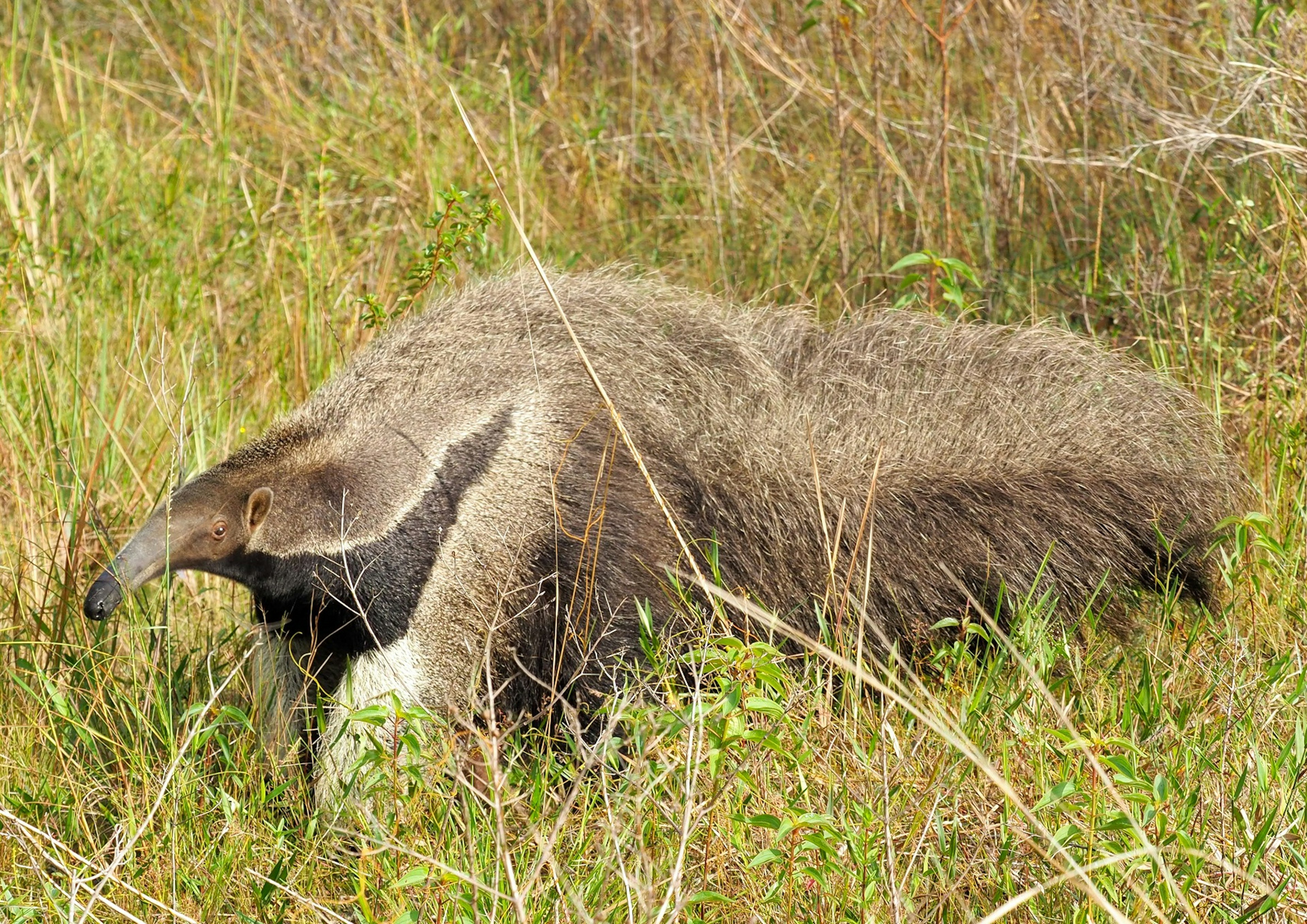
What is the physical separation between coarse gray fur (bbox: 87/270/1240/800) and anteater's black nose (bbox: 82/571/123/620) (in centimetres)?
20

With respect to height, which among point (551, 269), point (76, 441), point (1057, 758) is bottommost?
point (1057, 758)

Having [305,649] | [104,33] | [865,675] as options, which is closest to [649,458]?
[305,649]

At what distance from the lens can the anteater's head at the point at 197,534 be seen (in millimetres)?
3682

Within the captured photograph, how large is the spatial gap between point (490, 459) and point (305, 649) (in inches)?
28.4

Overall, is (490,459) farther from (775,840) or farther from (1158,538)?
(1158,538)

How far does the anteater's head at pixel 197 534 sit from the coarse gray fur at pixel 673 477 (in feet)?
0.04

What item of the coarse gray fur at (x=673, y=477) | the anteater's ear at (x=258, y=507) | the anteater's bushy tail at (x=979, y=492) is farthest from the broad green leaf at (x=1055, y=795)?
the anteater's ear at (x=258, y=507)

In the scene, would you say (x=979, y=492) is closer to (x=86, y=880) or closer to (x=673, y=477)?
(x=673, y=477)

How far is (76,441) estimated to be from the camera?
17.7 ft

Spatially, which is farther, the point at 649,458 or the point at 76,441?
the point at 76,441

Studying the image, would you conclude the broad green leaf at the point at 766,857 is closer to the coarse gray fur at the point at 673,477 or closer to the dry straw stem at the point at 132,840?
the coarse gray fur at the point at 673,477

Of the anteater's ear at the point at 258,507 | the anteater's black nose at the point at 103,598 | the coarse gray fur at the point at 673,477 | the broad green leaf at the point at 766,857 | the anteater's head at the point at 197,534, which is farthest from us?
the coarse gray fur at the point at 673,477

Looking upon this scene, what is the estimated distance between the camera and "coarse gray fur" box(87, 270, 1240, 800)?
13.0 feet

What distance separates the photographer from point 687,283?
670 cm
